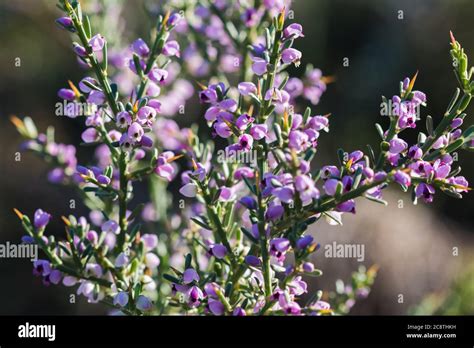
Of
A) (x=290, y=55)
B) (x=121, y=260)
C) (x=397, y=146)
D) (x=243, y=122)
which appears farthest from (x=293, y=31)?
(x=121, y=260)

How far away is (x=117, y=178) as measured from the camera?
183 cm

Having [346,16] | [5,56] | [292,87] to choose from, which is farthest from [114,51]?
[346,16]

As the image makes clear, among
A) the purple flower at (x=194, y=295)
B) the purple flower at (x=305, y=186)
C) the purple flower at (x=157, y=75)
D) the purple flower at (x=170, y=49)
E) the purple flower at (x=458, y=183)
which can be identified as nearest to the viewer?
the purple flower at (x=305, y=186)

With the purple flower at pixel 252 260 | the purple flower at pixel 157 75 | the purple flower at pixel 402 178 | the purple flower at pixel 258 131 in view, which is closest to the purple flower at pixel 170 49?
the purple flower at pixel 157 75

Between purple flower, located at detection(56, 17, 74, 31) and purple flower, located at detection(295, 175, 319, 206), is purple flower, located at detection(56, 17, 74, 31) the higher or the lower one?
the higher one

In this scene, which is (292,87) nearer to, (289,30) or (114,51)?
(289,30)

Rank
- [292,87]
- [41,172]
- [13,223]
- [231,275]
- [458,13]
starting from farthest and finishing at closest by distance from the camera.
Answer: [458,13]
[41,172]
[13,223]
[292,87]
[231,275]

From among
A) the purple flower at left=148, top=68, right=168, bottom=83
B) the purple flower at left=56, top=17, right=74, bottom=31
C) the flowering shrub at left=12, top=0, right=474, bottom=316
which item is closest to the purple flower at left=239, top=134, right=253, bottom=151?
the flowering shrub at left=12, top=0, right=474, bottom=316

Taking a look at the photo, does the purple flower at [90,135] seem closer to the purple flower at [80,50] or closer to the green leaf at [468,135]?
the purple flower at [80,50]

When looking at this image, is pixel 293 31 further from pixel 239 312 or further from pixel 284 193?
pixel 239 312

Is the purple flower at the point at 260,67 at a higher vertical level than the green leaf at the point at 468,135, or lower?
higher

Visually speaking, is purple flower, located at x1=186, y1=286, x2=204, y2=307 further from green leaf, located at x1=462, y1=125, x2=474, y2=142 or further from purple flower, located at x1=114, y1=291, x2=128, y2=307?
green leaf, located at x1=462, y1=125, x2=474, y2=142
